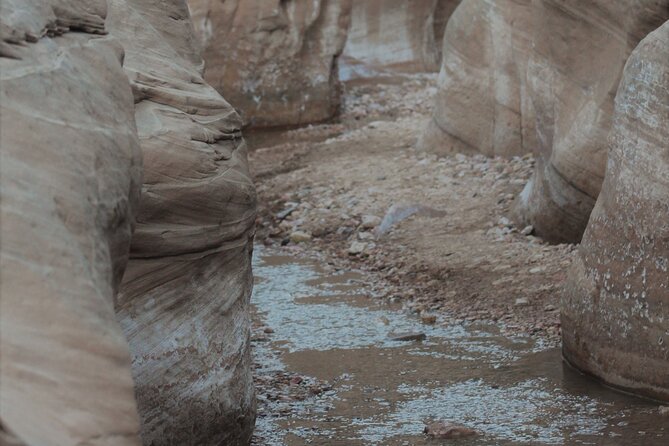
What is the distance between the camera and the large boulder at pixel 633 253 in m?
5.05

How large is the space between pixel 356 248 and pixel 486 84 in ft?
7.98

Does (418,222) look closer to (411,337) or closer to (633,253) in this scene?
(411,337)

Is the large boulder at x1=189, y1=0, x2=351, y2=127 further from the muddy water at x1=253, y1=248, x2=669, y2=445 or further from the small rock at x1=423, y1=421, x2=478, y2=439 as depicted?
the small rock at x1=423, y1=421, x2=478, y2=439

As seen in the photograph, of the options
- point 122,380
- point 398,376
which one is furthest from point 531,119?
point 122,380

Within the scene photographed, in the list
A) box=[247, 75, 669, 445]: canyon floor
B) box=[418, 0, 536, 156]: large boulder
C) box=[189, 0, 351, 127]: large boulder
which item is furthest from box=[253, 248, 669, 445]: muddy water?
box=[189, 0, 351, 127]: large boulder

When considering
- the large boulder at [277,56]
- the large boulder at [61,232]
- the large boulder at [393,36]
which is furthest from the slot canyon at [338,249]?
the large boulder at [393,36]

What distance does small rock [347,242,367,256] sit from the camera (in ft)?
26.8

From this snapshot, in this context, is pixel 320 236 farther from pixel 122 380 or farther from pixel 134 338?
pixel 122 380

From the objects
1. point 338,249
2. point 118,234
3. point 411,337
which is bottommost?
point 338,249

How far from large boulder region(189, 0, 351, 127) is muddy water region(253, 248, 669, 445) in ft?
23.0

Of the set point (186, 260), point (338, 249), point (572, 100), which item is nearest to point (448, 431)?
point (186, 260)

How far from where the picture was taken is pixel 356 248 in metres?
8.22

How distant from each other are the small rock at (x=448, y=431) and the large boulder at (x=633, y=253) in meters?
0.81

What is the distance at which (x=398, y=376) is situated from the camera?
569cm
